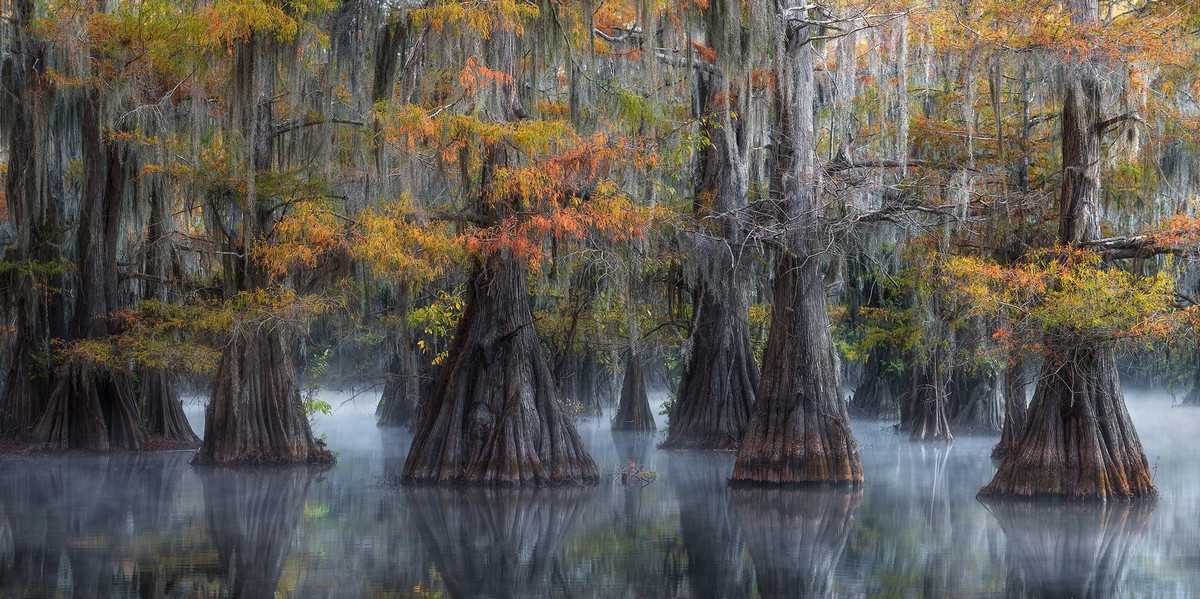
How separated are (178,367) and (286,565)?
10.7m

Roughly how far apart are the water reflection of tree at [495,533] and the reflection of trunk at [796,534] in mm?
1774

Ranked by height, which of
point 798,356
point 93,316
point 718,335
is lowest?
point 798,356

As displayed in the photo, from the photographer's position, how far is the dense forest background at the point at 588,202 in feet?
46.1

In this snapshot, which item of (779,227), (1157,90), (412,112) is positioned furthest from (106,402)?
(1157,90)

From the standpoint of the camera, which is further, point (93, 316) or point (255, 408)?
point (93, 316)

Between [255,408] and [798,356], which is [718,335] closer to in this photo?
[798,356]

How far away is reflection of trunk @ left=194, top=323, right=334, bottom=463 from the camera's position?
18.3 m

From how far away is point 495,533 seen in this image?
472 inches

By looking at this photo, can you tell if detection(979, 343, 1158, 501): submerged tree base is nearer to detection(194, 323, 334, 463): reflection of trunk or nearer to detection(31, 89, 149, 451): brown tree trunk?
detection(194, 323, 334, 463): reflection of trunk

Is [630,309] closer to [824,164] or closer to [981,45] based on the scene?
[824,164]

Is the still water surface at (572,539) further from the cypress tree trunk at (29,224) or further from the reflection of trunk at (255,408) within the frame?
the cypress tree trunk at (29,224)

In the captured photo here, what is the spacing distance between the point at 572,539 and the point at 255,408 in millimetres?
8406

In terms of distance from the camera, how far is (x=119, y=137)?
61.8ft

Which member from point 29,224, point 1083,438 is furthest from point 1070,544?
point 29,224
